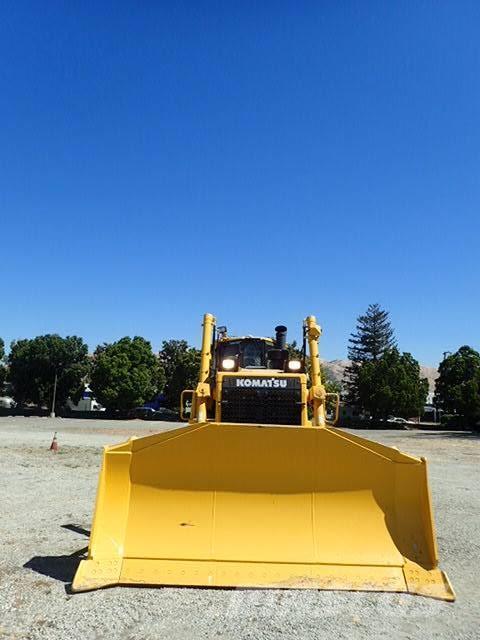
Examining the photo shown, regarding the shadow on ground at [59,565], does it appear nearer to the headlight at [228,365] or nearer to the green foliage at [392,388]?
the headlight at [228,365]

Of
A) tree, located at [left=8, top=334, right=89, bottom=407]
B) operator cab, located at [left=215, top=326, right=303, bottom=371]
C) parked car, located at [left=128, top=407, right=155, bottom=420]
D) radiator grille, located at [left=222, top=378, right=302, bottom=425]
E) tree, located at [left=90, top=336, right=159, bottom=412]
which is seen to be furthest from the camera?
tree, located at [left=8, top=334, right=89, bottom=407]

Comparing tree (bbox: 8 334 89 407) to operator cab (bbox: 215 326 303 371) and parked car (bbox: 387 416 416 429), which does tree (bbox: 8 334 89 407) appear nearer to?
parked car (bbox: 387 416 416 429)

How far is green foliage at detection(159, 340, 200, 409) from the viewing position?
56844mm

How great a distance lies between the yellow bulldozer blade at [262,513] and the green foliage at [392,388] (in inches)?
1998

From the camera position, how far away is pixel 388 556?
531 centimetres

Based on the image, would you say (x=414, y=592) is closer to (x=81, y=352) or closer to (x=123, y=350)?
(x=123, y=350)

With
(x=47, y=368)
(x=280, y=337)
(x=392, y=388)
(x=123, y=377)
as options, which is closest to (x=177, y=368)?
(x=123, y=377)

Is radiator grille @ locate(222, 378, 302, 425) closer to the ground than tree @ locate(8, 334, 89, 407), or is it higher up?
closer to the ground

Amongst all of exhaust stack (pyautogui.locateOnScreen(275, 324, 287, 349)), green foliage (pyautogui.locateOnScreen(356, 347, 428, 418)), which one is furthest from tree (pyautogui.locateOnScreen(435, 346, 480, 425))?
exhaust stack (pyautogui.locateOnScreen(275, 324, 287, 349))

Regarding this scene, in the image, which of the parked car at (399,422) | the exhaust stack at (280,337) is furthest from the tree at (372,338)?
the exhaust stack at (280,337)

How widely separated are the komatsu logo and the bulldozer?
1.99 metres

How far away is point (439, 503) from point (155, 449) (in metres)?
6.84

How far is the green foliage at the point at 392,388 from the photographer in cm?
5462

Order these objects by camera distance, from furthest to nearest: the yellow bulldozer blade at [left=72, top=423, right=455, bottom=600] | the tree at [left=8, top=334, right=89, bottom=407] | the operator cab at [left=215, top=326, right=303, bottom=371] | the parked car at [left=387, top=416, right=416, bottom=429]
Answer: the tree at [left=8, top=334, right=89, bottom=407] → the parked car at [left=387, top=416, right=416, bottom=429] → the operator cab at [left=215, top=326, right=303, bottom=371] → the yellow bulldozer blade at [left=72, top=423, right=455, bottom=600]
